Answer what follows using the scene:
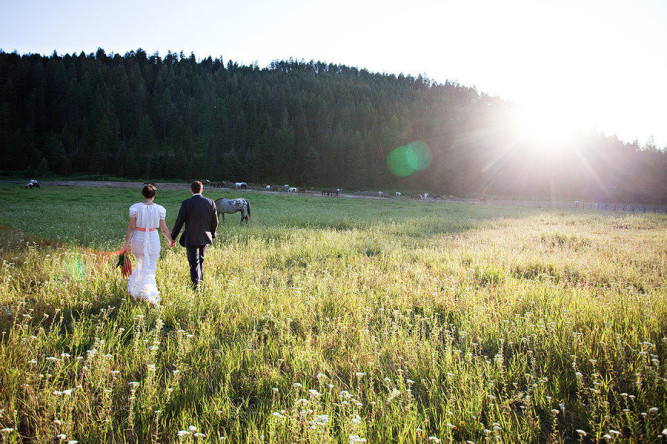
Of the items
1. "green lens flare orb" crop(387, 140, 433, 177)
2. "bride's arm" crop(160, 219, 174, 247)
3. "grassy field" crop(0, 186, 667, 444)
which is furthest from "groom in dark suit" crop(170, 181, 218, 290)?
"green lens flare orb" crop(387, 140, 433, 177)

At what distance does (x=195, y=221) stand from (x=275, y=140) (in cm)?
10207

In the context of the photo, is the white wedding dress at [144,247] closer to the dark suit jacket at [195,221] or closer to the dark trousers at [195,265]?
the dark suit jacket at [195,221]

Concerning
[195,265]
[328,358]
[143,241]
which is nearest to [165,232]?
[143,241]

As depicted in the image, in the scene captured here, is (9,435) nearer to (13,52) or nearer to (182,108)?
(182,108)

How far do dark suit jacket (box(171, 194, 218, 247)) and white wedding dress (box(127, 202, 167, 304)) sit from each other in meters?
0.80

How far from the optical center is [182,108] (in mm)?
128750

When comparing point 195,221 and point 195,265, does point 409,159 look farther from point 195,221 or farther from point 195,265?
point 195,265

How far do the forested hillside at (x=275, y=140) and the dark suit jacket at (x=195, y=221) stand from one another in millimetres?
91545

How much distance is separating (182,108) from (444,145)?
3562 inches

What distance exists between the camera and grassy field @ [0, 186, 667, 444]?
3512 mm

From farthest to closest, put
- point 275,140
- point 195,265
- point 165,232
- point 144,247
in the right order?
point 275,140, point 195,265, point 165,232, point 144,247

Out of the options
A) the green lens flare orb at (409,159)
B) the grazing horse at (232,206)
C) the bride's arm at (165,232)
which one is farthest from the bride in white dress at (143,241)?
the green lens flare orb at (409,159)

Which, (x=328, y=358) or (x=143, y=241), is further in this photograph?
(x=143, y=241)

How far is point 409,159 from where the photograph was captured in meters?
112
